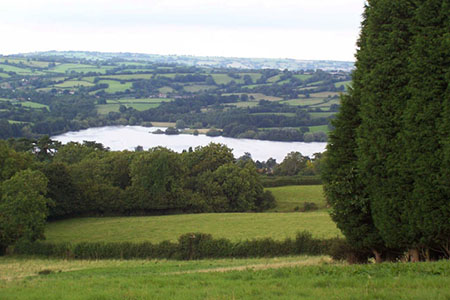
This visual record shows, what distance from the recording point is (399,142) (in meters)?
15.5

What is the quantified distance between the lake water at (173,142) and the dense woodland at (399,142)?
8508 centimetres

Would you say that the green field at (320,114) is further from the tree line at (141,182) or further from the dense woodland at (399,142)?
the dense woodland at (399,142)

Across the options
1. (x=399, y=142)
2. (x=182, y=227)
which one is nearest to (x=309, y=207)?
(x=182, y=227)

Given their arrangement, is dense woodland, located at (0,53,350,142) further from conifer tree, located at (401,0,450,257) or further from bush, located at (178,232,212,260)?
conifer tree, located at (401,0,450,257)

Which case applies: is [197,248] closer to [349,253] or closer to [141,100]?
[349,253]

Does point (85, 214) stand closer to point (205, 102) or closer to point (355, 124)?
point (355, 124)

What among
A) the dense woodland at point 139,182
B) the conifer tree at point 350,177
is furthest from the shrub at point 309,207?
the conifer tree at point 350,177

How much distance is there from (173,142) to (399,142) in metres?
106

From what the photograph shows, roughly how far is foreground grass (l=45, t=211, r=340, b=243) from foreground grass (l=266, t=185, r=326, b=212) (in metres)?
8.16

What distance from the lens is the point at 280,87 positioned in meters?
194

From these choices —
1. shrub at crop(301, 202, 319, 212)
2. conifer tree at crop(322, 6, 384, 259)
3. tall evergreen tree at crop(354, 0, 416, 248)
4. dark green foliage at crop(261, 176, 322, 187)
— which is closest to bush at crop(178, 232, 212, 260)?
conifer tree at crop(322, 6, 384, 259)

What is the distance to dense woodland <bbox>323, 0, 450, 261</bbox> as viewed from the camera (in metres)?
14.7

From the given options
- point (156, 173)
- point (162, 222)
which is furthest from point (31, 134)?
point (162, 222)

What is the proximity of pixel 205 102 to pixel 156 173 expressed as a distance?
144 m
